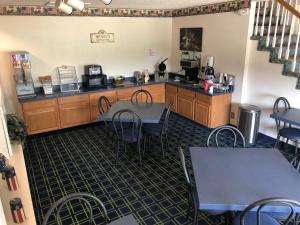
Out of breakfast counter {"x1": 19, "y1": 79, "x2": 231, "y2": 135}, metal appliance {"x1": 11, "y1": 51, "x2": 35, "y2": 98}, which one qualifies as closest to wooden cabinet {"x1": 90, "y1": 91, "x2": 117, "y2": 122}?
breakfast counter {"x1": 19, "y1": 79, "x2": 231, "y2": 135}

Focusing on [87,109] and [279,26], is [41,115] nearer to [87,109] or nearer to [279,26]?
[87,109]

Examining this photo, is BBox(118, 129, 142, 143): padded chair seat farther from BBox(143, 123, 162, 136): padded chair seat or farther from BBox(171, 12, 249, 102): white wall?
BBox(171, 12, 249, 102): white wall

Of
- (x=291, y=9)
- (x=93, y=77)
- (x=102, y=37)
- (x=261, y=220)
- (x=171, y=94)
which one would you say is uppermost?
(x=291, y=9)

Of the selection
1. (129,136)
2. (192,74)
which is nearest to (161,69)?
(192,74)

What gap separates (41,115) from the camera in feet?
14.1

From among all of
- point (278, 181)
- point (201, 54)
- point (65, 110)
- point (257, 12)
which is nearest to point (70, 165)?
point (65, 110)

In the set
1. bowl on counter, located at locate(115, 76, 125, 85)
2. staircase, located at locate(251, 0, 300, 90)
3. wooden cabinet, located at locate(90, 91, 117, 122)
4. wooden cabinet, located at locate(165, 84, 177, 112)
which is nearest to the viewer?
staircase, located at locate(251, 0, 300, 90)

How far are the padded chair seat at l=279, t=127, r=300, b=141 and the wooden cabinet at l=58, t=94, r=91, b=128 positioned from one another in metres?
3.34

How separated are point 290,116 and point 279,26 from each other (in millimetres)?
1596

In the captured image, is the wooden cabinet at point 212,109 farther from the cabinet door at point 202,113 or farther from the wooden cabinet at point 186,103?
the wooden cabinet at point 186,103

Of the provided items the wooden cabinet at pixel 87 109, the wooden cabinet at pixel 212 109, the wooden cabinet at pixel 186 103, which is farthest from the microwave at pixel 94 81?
the wooden cabinet at pixel 212 109

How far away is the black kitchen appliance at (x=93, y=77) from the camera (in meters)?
4.79

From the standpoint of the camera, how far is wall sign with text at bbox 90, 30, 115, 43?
4879 millimetres

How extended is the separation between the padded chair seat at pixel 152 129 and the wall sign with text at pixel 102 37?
88.4 inches
